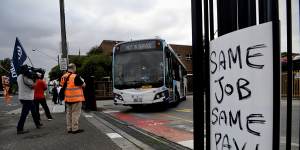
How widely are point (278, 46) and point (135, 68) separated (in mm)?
12494

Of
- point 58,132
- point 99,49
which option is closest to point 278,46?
point 58,132

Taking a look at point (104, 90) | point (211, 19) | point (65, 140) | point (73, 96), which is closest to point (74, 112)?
point (73, 96)

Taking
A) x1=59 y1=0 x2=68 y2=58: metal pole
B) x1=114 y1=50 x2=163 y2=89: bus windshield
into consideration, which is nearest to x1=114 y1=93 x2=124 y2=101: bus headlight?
x1=114 y1=50 x2=163 y2=89: bus windshield

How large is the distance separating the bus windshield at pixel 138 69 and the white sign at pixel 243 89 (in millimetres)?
11479

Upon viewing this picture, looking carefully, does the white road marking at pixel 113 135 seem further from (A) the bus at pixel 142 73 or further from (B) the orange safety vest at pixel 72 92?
(A) the bus at pixel 142 73

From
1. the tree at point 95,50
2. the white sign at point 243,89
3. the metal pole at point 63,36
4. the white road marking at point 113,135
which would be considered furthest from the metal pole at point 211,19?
the tree at point 95,50

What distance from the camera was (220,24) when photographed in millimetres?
2303

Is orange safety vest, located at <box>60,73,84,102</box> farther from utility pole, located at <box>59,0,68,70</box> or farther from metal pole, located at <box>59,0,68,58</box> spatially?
metal pole, located at <box>59,0,68,58</box>

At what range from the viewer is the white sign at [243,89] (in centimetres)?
177

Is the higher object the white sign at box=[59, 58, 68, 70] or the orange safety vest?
the white sign at box=[59, 58, 68, 70]

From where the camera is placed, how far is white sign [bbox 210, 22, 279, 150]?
177cm

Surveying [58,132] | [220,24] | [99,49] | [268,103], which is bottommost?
[58,132]

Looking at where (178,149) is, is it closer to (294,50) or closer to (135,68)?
(294,50)

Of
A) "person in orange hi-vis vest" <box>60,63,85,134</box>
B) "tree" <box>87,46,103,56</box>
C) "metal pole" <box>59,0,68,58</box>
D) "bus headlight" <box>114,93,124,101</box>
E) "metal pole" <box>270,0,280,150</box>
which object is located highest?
"tree" <box>87,46,103,56</box>
